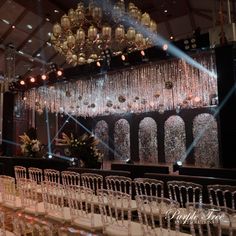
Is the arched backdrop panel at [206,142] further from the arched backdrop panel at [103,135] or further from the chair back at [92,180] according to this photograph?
the chair back at [92,180]

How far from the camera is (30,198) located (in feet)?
15.0

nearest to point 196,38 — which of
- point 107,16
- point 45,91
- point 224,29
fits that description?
point 224,29

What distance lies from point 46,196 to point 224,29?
13.1 feet

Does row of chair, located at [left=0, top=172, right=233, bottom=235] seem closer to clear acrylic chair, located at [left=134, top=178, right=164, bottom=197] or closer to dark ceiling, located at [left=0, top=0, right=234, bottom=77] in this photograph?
clear acrylic chair, located at [left=134, top=178, right=164, bottom=197]

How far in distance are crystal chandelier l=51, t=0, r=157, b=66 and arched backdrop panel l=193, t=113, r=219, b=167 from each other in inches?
214

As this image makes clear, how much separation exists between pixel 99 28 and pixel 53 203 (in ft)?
12.5

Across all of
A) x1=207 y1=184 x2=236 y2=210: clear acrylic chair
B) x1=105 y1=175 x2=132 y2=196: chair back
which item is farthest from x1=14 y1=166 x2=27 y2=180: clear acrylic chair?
x1=207 y1=184 x2=236 y2=210: clear acrylic chair

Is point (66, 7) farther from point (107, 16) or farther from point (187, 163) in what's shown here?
point (187, 163)

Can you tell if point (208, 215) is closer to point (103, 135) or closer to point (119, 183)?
point (119, 183)

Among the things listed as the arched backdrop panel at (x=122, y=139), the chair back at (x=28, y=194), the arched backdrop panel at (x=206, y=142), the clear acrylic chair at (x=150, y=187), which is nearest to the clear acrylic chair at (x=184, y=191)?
the clear acrylic chair at (x=150, y=187)

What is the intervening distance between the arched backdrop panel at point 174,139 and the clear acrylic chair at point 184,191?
727cm

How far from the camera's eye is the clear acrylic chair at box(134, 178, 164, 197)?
4.27m

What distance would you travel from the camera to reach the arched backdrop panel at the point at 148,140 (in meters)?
12.3

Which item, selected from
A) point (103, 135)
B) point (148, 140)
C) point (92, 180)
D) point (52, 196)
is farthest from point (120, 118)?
point (52, 196)
